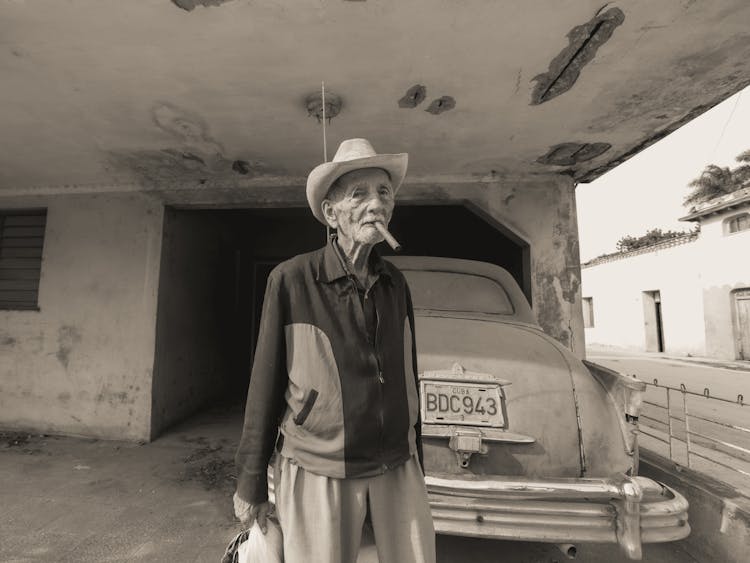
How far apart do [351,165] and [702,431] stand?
6.36 meters

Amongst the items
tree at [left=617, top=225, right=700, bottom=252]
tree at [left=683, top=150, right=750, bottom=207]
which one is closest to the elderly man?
tree at [left=683, top=150, right=750, bottom=207]

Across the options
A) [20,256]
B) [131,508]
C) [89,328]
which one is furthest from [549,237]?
[20,256]

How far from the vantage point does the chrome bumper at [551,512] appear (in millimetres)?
1837

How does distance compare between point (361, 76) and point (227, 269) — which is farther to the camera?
point (227, 269)

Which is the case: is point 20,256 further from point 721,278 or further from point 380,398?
point 721,278

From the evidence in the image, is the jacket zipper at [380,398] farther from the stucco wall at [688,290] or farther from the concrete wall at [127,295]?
the stucco wall at [688,290]

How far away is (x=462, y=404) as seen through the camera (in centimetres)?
219

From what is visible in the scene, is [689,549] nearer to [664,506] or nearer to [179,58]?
[664,506]

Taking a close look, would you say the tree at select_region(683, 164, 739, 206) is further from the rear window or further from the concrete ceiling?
the rear window

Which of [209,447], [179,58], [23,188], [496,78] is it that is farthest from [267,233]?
[496,78]

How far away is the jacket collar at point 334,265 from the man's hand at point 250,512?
0.75 metres

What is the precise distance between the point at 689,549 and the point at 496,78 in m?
3.40

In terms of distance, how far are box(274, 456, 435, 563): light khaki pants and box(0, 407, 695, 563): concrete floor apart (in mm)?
461

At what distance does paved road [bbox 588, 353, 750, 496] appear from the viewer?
352cm
